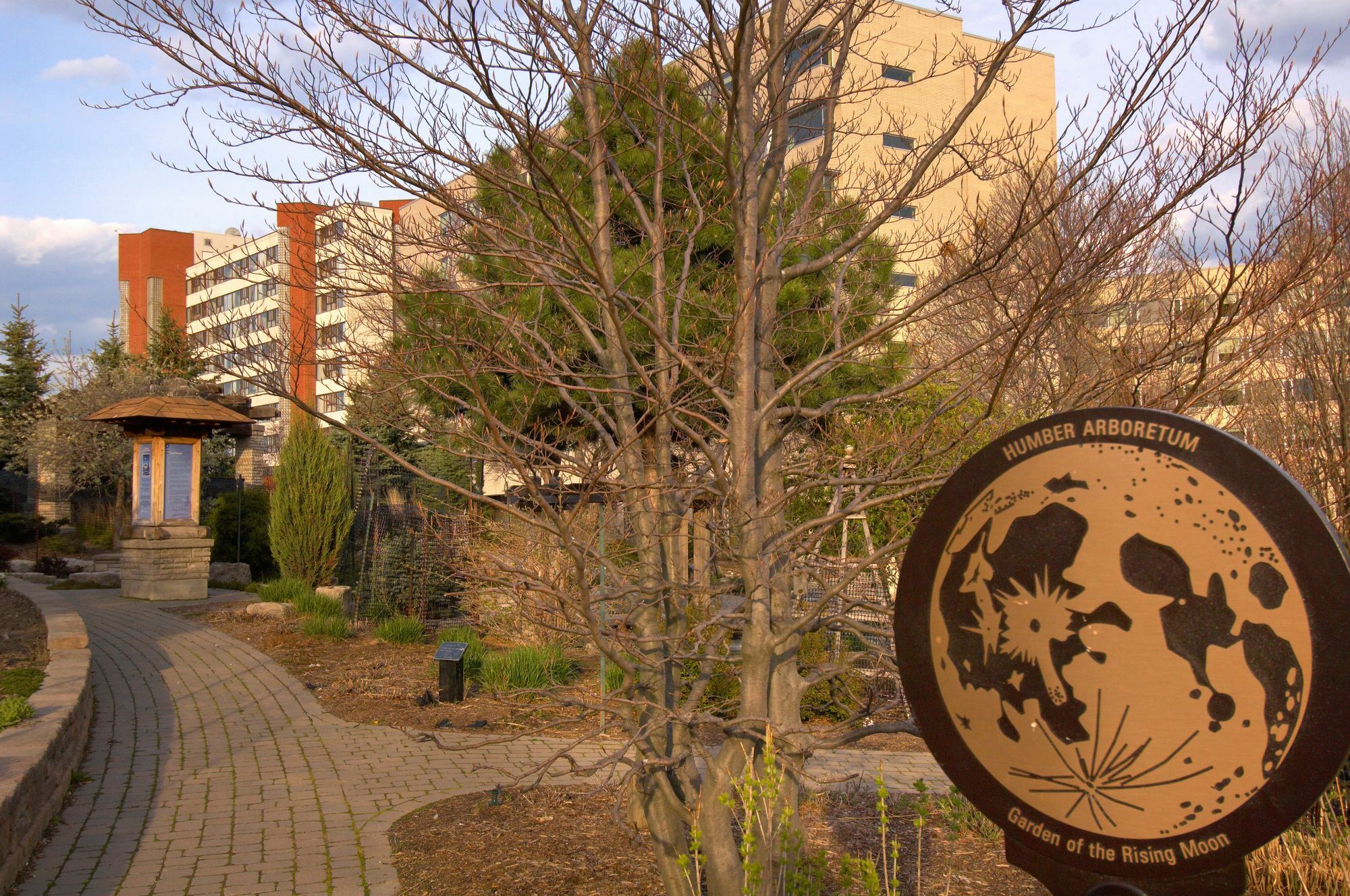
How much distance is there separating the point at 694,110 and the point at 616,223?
2.52 meters

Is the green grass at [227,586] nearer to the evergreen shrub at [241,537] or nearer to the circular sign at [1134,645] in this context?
the evergreen shrub at [241,537]

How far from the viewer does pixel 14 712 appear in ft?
20.3

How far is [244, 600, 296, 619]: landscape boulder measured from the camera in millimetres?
13227

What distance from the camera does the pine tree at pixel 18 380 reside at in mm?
32656

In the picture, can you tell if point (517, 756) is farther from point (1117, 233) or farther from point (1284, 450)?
point (1284, 450)

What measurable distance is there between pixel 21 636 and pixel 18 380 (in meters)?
29.0

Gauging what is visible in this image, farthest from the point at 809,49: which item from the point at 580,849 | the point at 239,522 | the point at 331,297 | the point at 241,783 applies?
the point at 239,522

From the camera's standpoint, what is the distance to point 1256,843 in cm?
183

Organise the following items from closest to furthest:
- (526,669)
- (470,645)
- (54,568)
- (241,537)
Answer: (526,669) → (470,645) → (54,568) → (241,537)

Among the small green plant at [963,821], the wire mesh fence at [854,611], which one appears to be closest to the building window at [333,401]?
the wire mesh fence at [854,611]

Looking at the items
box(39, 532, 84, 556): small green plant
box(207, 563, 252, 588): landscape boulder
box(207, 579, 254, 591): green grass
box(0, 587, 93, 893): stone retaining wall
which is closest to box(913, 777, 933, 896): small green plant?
box(0, 587, 93, 893): stone retaining wall

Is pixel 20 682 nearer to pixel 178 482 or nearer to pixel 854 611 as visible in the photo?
pixel 854 611

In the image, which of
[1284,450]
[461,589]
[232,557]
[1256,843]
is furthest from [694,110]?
[232,557]

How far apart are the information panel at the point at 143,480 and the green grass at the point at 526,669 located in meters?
10.0
